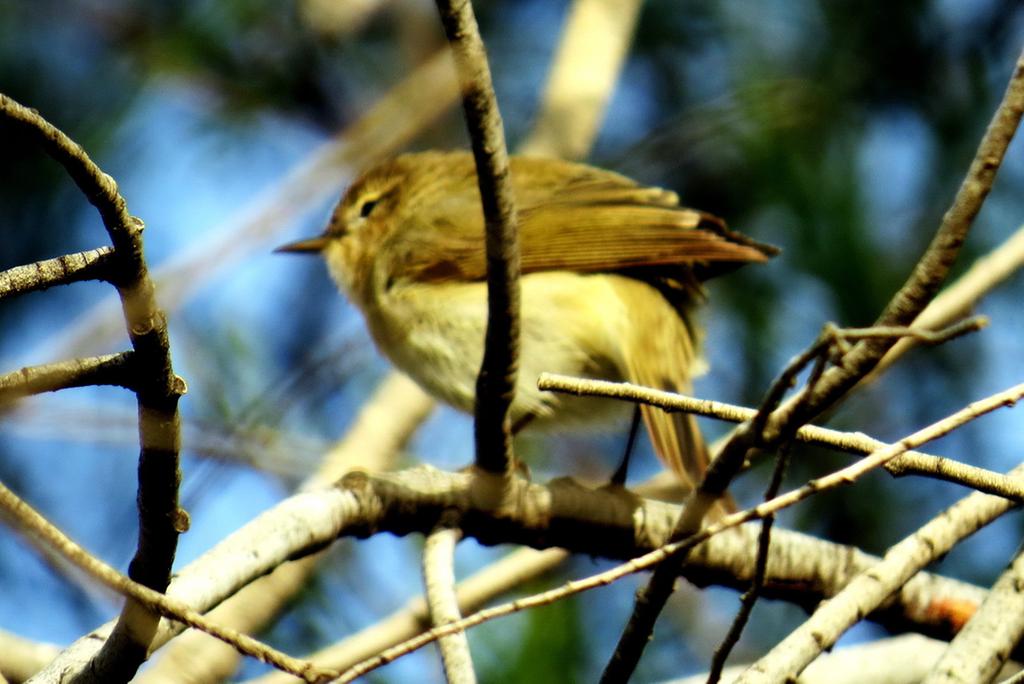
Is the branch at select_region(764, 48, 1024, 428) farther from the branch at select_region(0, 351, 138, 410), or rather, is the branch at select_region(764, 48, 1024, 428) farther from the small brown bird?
the small brown bird

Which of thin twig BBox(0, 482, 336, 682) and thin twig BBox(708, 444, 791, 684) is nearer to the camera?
thin twig BBox(0, 482, 336, 682)

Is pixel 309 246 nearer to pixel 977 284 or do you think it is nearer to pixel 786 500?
pixel 977 284

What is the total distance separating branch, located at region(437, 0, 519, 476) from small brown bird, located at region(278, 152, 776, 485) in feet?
3.05

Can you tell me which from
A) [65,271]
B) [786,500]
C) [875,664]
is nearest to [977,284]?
[875,664]

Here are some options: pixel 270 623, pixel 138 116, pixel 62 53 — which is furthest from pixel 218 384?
pixel 62 53

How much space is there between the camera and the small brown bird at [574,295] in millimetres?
3877

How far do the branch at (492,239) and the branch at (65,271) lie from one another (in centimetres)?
59

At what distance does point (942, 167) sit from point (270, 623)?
280 cm

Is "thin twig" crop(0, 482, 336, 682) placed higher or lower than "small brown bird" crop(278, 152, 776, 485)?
lower

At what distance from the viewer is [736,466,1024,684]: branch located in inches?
77.2

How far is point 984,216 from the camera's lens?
16.0ft

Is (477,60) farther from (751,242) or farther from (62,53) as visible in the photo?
(62,53)

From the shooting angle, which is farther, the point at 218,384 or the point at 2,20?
the point at 2,20

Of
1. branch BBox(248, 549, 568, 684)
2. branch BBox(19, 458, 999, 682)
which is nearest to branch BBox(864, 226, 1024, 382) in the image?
branch BBox(19, 458, 999, 682)
